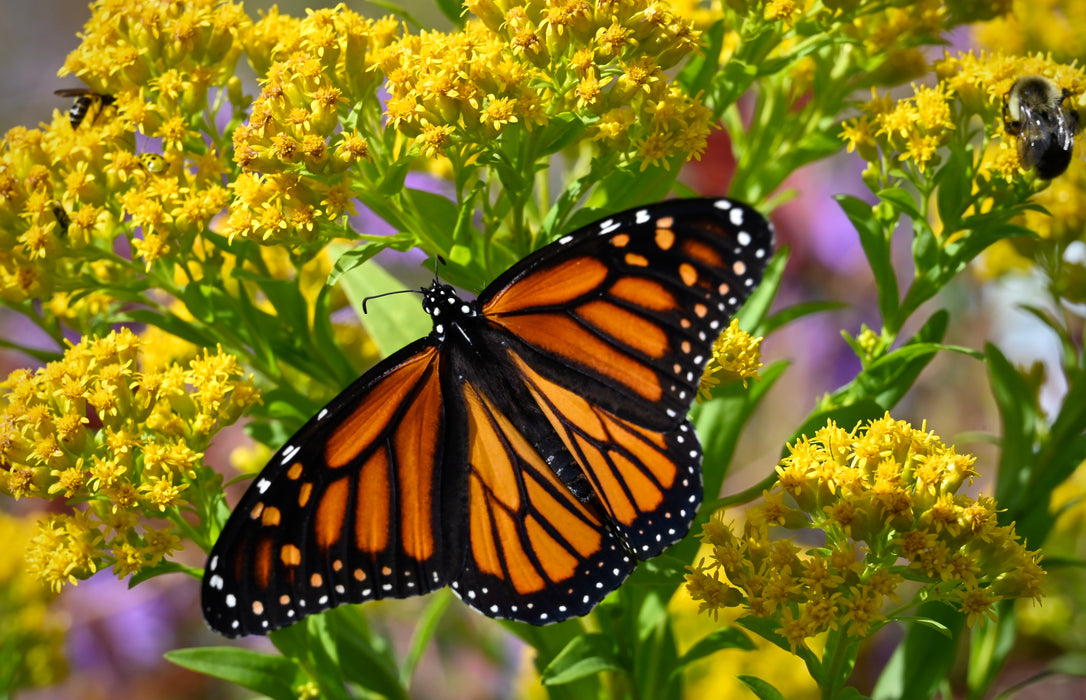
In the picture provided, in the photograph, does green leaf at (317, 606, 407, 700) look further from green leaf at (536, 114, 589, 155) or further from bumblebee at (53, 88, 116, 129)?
bumblebee at (53, 88, 116, 129)

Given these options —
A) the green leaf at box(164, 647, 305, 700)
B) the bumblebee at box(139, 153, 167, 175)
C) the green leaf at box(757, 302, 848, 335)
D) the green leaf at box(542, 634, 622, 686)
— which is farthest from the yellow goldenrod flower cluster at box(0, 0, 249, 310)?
the green leaf at box(757, 302, 848, 335)

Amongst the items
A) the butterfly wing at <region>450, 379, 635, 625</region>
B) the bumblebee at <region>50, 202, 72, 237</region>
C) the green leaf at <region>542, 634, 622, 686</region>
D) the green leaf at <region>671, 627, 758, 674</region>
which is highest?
the bumblebee at <region>50, 202, 72, 237</region>

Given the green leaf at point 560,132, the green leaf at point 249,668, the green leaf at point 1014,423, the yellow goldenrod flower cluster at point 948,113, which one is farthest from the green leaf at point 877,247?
the green leaf at point 249,668

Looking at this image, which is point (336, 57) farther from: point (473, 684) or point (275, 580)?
point (473, 684)

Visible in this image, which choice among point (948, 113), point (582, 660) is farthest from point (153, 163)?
point (948, 113)

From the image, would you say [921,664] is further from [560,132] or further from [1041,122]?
[560,132]

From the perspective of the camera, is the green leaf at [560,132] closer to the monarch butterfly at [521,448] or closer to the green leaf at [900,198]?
the monarch butterfly at [521,448]

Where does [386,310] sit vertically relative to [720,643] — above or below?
above
